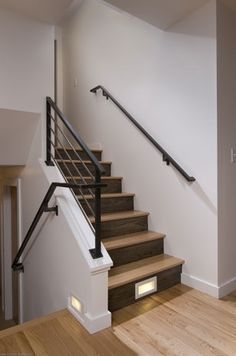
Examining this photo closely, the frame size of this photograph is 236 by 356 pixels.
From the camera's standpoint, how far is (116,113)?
3.44 m

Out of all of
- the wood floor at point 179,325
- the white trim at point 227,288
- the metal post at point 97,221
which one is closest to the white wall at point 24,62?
the metal post at point 97,221

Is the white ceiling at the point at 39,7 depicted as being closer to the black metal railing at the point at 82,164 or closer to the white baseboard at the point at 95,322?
the black metal railing at the point at 82,164

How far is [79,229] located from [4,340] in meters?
0.83

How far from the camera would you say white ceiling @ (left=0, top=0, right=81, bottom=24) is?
2174 millimetres

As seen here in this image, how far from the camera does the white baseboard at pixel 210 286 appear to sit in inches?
88.5

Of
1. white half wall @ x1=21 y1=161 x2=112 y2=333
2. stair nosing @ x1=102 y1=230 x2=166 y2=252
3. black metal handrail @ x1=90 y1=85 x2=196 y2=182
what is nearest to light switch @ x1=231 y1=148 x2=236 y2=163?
black metal handrail @ x1=90 y1=85 x2=196 y2=182

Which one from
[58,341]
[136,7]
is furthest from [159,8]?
[58,341]

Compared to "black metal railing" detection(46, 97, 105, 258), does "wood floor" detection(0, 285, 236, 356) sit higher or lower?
lower

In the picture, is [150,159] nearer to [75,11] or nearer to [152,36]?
[152,36]

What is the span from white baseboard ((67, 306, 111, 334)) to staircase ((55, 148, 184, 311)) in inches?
7.0

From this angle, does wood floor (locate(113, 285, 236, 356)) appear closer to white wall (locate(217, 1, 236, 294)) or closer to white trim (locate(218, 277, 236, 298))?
white trim (locate(218, 277, 236, 298))

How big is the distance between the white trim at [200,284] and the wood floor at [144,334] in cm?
12

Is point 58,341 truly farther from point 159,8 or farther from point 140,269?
point 159,8

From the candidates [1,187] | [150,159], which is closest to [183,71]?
[150,159]
